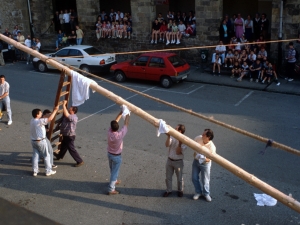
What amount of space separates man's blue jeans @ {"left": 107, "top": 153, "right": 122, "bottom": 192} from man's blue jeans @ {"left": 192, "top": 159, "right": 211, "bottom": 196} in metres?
1.58

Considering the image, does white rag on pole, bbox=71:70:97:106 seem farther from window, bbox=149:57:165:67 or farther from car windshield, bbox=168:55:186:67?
car windshield, bbox=168:55:186:67

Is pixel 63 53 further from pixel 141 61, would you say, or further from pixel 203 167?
pixel 203 167

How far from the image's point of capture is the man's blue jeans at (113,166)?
9.34 meters

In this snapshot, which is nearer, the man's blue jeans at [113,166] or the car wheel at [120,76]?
the man's blue jeans at [113,166]

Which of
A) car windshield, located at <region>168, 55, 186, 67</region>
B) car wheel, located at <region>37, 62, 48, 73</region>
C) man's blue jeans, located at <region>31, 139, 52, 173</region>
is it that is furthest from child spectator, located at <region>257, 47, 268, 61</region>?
man's blue jeans, located at <region>31, 139, 52, 173</region>

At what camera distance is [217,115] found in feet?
48.7

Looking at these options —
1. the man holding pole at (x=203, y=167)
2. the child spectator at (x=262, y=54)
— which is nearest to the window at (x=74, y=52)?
the child spectator at (x=262, y=54)

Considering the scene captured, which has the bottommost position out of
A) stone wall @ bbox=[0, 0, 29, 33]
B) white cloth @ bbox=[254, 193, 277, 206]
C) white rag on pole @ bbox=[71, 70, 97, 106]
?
white cloth @ bbox=[254, 193, 277, 206]

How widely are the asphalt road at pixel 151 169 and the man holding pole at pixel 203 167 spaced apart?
23 centimetres

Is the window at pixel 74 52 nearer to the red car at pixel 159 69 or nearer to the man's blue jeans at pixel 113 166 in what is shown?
the red car at pixel 159 69

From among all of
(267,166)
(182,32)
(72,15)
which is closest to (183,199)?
(267,166)

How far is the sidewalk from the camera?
58.9 feet

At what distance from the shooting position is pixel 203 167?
9039 millimetres

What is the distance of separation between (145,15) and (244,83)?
7.39 metres
